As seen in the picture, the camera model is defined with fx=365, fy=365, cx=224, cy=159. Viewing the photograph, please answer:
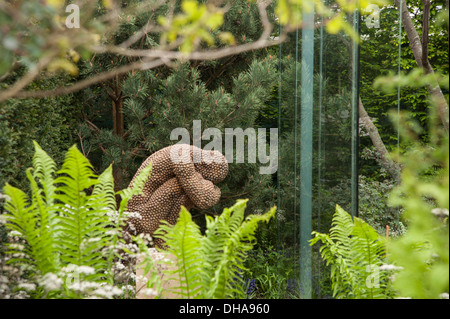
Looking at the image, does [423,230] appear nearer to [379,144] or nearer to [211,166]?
[379,144]

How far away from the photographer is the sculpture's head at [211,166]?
9.75 feet

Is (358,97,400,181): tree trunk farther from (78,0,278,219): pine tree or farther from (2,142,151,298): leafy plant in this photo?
(2,142,151,298): leafy plant

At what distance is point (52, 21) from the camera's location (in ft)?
4.08

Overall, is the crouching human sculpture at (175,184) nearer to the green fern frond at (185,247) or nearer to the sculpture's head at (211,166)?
the sculpture's head at (211,166)

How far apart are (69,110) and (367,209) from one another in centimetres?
349

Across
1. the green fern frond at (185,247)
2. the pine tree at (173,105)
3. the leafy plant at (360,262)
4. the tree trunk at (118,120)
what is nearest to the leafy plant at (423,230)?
the leafy plant at (360,262)

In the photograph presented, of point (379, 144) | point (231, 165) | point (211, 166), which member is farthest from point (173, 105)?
point (379, 144)

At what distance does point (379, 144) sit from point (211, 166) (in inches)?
52.9

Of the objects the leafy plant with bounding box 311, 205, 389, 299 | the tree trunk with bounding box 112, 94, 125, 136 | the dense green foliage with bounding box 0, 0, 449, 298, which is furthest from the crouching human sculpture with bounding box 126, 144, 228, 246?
the tree trunk with bounding box 112, 94, 125, 136

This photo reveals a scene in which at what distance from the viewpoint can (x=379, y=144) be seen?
2.88 metres

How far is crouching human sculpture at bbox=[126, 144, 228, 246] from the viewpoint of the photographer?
110 inches

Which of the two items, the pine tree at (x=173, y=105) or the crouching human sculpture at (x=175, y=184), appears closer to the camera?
the crouching human sculpture at (x=175, y=184)
